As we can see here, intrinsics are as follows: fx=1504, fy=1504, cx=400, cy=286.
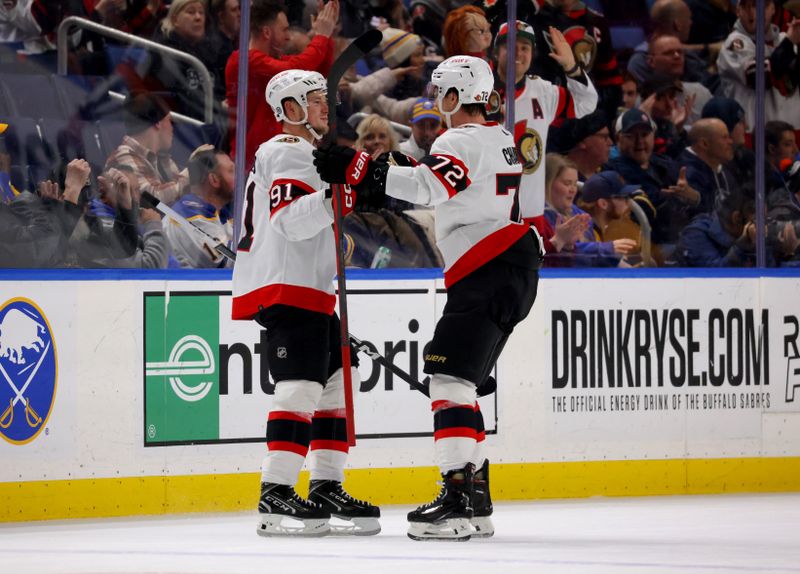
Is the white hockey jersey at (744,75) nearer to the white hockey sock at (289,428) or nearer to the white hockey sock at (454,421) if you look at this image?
the white hockey sock at (454,421)

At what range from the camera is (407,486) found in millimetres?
5871

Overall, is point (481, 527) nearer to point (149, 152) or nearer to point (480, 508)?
point (480, 508)

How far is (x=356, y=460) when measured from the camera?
19.0 feet

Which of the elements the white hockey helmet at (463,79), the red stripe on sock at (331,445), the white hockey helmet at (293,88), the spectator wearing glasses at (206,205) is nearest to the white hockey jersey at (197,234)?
the spectator wearing glasses at (206,205)

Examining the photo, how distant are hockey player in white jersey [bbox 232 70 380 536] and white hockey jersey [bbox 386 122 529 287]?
342mm

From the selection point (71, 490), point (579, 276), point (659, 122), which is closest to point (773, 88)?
point (659, 122)

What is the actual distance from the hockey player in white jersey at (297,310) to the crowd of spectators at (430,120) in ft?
3.27

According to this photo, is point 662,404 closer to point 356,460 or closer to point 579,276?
point 579,276

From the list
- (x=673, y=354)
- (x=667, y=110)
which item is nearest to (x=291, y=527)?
(x=673, y=354)

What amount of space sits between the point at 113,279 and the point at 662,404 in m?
2.35

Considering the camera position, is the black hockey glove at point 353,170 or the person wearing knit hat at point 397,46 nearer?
the black hockey glove at point 353,170

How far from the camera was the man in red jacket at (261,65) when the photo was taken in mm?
5887

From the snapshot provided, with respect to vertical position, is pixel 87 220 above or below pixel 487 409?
above

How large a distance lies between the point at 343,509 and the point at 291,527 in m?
0.22
